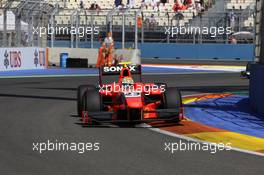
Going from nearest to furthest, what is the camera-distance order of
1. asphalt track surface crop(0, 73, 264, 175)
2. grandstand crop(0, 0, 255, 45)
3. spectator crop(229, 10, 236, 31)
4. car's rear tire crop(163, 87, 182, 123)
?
1. asphalt track surface crop(0, 73, 264, 175)
2. car's rear tire crop(163, 87, 182, 123)
3. grandstand crop(0, 0, 255, 45)
4. spectator crop(229, 10, 236, 31)

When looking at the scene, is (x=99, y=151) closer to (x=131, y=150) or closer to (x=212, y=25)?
(x=131, y=150)

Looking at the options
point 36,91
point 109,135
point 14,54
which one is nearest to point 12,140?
point 109,135

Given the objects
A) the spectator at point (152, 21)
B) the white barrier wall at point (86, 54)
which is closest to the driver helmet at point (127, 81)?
the white barrier wall at point (86, 54)

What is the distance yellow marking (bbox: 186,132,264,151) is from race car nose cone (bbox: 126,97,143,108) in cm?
116

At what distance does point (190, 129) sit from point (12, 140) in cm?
295

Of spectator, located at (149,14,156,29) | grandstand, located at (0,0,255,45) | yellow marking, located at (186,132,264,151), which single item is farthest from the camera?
spectator, located at (149,14,156,29)

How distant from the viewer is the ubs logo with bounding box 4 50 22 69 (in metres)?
26.7

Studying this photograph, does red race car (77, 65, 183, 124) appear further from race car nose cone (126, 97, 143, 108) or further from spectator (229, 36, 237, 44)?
spectator (229, 36, 237, 44)

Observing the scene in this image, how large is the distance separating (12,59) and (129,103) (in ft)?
57.8

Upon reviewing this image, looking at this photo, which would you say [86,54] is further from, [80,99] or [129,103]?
[129,103]

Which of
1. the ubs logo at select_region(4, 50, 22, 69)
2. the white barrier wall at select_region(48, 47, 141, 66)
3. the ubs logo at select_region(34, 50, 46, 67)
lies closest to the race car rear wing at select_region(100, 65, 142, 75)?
the ubs logo at select_region(4, 50, 22, 69)

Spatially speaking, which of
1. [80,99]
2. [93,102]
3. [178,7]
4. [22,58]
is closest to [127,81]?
[93,102]

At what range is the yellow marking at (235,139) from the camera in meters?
8.62

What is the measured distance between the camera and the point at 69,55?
105 feet
